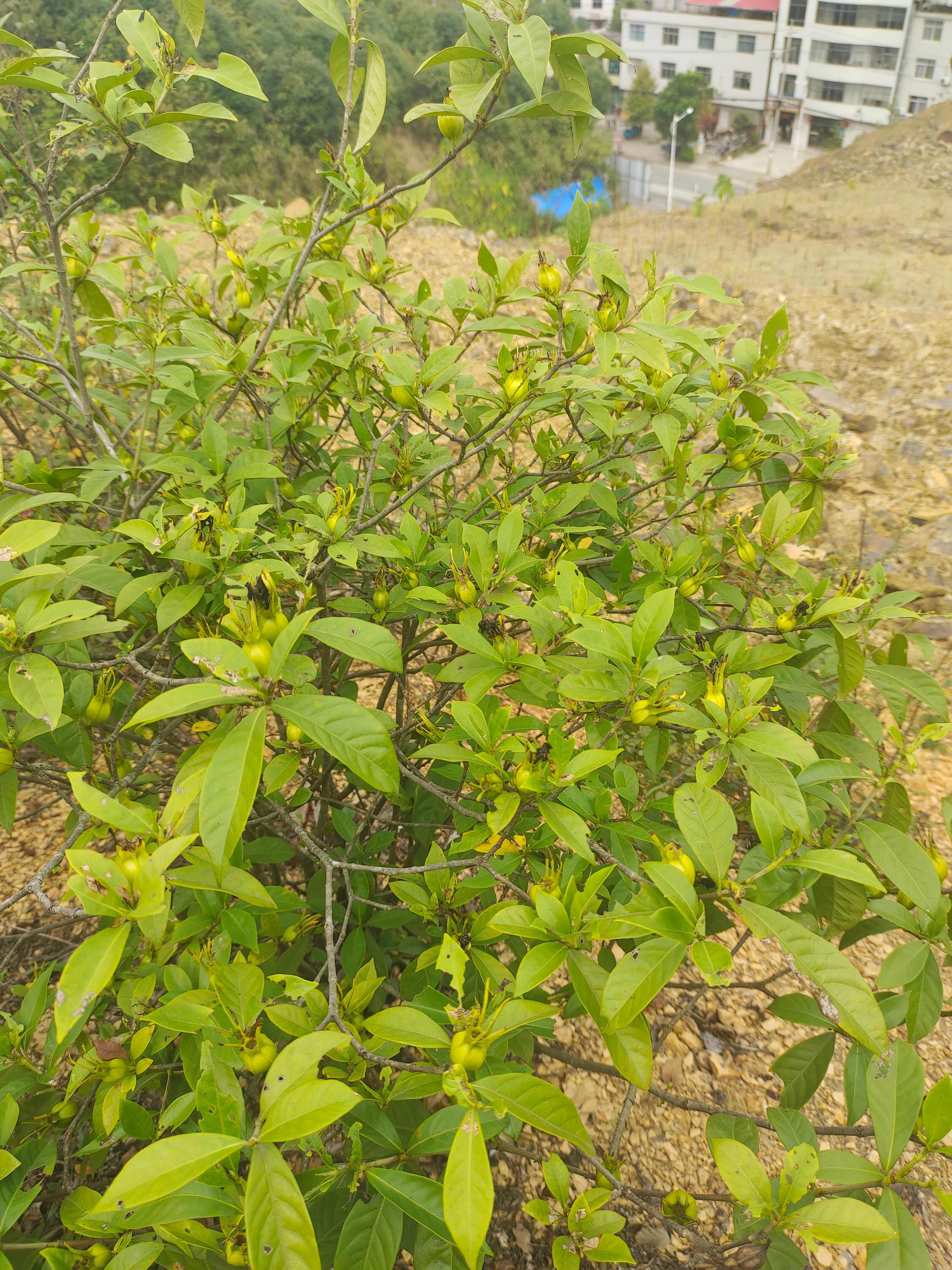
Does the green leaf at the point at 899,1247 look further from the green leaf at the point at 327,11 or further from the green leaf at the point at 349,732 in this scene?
the green leaf at the point at 327,11

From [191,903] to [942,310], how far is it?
6.76 meters

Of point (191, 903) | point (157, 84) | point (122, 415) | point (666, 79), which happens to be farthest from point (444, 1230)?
point (666, 79)

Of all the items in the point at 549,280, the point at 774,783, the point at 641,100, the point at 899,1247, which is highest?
the point at 641,100

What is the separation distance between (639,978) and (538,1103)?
17cm

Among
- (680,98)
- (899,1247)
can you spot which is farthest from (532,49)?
(680,98)

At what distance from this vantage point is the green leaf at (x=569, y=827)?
0.87 meters

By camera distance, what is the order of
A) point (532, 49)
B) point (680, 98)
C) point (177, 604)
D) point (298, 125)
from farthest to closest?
point (680, 98) < point (298, 125) < point (177, 604) < point (532, 49)

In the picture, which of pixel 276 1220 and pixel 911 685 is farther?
pixel 911 685

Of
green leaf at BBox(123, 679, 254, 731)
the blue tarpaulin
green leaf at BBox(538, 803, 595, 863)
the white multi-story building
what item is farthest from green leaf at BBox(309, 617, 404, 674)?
the white multi-story building

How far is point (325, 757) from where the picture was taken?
1.43 m

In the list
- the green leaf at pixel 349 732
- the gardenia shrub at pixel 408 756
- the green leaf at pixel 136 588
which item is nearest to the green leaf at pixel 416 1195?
the gardenia shrub at pixel 408 756

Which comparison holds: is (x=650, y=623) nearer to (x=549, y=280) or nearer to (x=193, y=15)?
(x=549, y=280)

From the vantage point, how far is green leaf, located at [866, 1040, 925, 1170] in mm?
865

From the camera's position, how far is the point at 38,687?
887 mm
